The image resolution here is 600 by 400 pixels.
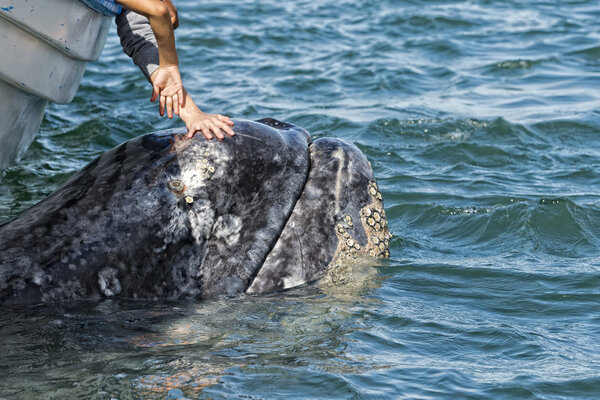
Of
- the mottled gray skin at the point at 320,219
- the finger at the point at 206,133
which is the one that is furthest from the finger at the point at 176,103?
the mottled gray skin at the point at 320,219

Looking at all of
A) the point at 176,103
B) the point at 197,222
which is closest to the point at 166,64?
the point at 176,103

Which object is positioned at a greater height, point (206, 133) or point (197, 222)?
point (206, 133)

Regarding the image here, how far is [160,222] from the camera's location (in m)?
5.65

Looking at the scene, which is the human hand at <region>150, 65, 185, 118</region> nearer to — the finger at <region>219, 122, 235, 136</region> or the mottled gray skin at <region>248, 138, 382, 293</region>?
the finger at <region>219, 122, 235, 136</region>

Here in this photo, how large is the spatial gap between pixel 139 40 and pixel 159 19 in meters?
0.60

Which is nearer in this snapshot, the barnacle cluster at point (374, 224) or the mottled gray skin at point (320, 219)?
the mottled gray skin at point (320, 219)

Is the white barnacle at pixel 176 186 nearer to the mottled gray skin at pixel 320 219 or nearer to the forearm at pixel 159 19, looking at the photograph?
the mottled gray skin at pixel 320 219

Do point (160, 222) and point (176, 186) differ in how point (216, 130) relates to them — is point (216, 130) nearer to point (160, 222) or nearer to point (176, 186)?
point (176, 186)

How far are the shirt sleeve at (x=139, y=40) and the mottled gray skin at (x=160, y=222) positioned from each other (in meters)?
0.68

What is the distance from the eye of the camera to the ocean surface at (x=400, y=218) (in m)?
4.91

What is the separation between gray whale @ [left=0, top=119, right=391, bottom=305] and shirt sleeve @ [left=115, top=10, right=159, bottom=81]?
0.65 m

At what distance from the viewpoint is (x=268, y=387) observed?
186 inches

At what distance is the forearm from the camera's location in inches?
235

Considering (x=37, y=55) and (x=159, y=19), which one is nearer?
(x=159, y=19)
